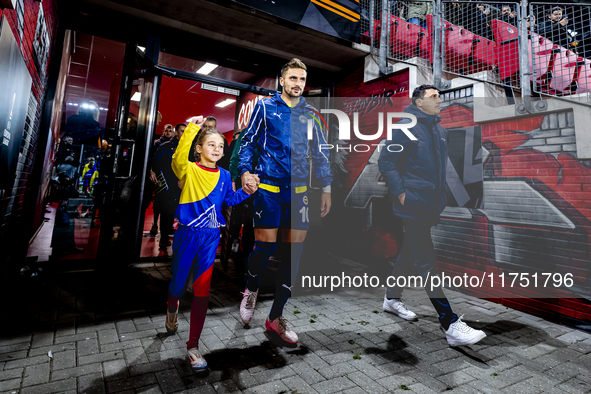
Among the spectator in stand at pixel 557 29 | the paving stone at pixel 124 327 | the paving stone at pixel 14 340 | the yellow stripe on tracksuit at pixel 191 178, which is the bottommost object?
the paving stone at pixel 14 340

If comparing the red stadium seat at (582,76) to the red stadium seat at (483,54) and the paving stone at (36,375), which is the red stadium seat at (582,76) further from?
the paving stone at (36,375)

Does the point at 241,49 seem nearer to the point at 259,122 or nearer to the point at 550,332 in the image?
the point at 259,122

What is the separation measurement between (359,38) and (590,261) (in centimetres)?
459

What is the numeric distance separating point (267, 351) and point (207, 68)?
4721 mm

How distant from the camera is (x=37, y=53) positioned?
3.13 metres

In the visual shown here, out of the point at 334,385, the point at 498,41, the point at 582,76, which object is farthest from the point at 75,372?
the point at 498,41

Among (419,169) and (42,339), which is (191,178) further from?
(419,169)

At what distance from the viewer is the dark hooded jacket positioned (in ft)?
10.1

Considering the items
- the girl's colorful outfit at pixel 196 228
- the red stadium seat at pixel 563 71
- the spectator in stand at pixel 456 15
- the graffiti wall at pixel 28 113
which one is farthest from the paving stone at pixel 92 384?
the spectator in stand at pixel 456 15

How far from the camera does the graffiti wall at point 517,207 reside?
10.7 ft

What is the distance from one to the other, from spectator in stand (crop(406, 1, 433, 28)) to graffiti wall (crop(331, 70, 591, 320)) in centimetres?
225

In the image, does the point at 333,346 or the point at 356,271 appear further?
the point at 356,271

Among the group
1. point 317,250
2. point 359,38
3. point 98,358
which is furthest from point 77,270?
point 359,38

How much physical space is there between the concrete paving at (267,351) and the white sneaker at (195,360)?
7cm
